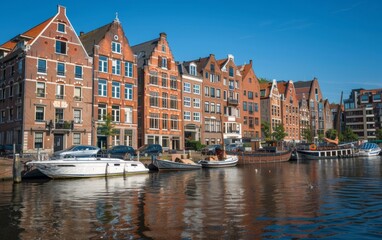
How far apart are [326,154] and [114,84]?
48.4 m

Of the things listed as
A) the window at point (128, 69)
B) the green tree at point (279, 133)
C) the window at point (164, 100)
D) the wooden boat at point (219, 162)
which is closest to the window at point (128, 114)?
the window at point (128, 69)

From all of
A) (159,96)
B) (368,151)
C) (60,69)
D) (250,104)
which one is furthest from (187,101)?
(368,151)

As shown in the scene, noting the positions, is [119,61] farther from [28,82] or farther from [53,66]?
[28,82]

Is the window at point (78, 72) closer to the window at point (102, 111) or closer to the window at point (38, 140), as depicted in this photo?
the window at point (102, 111)

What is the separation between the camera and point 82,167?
1420 inches

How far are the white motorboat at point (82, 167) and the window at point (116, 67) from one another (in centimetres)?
2209

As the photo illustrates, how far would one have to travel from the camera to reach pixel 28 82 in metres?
48.5

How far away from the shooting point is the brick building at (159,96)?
206 ft

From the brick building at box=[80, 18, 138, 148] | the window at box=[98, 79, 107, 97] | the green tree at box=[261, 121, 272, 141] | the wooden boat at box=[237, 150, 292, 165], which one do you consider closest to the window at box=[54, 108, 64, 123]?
the brick building at box=[80, 18, 138, 148]

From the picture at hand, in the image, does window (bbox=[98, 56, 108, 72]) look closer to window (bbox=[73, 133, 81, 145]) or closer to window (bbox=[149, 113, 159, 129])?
window (bbox=[73, 133, 81, 145])

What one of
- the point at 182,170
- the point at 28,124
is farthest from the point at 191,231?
the point at 28,124

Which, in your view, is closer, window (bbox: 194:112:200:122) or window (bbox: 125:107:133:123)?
window (bbox: 125:107:133:123)

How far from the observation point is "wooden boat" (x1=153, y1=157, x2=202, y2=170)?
45.4m

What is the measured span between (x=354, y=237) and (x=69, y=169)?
2795 cm
